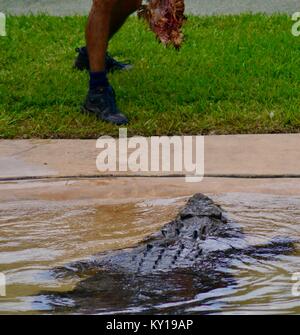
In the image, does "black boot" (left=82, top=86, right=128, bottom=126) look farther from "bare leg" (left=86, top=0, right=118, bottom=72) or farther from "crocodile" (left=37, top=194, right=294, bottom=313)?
"crocodile" (left=37, top=194, right=294, bottom=313)

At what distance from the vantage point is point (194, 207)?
16.2 ft

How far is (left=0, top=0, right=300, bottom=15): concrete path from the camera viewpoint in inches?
401

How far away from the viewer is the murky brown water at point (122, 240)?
4.04 meters

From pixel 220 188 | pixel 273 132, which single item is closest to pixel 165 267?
pixel 220 188

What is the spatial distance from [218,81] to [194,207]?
2.66m

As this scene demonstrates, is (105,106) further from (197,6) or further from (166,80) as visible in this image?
(197,6)

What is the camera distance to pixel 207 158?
5906 mm

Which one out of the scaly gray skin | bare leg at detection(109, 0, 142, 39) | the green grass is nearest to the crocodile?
the scaly gray skin

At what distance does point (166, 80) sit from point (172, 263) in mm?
3331

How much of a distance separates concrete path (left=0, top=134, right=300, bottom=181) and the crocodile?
747 mm

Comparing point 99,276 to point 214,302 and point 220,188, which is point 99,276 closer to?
point 214,302

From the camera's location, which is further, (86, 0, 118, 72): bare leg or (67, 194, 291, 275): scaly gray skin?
(86, 0, 118, 72): bare leg

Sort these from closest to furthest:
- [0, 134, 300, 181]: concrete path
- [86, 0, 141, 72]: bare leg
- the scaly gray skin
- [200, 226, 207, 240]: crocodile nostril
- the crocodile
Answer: the crocodile < the scaly gray skin < [200, 226, 207, 240]: crocodile nostril < [0, 134, 300, 181]: concrete path < [86, 0, 141, 72]: bare leg

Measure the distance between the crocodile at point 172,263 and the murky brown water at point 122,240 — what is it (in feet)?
0.21
